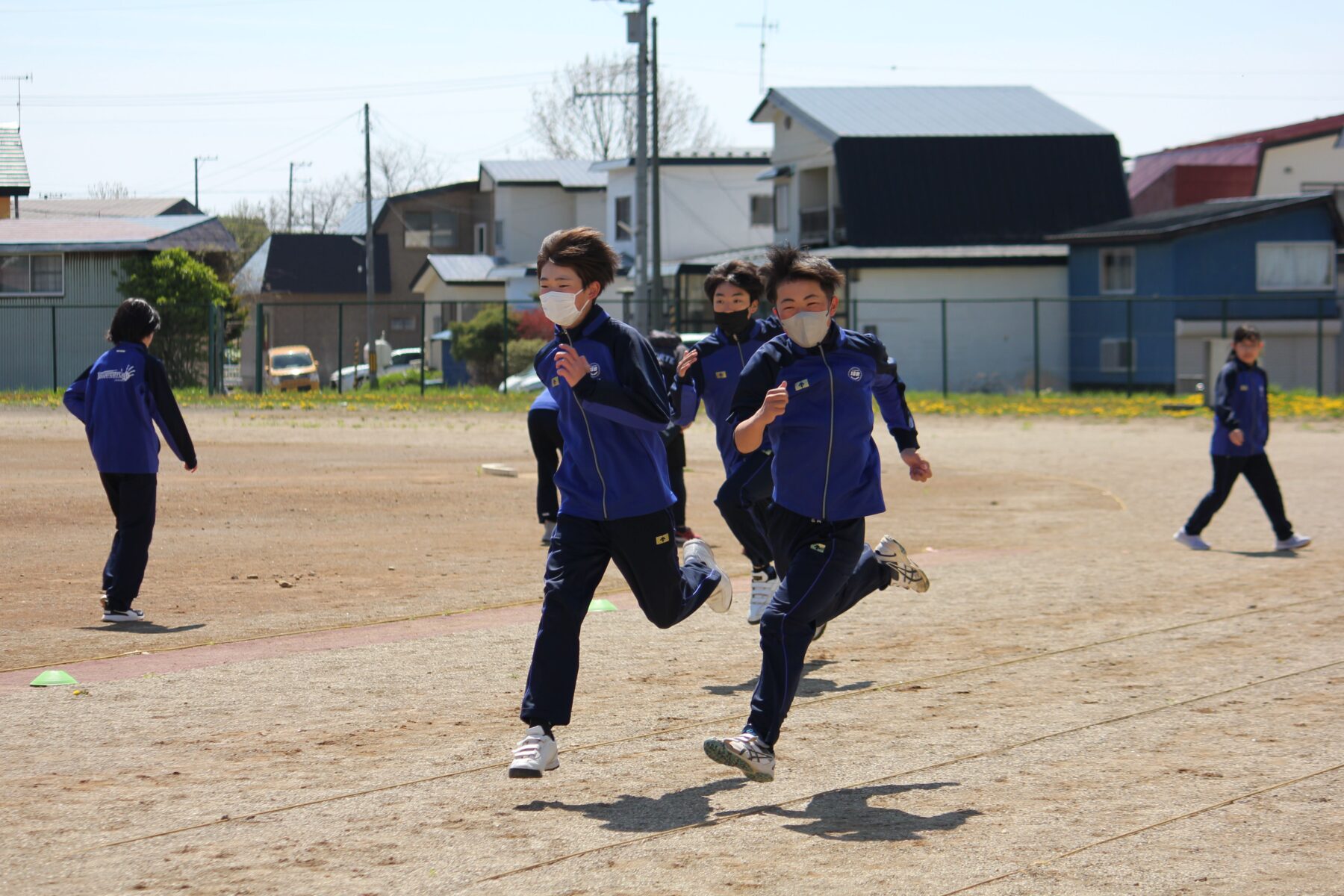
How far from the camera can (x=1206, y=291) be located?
42688mm

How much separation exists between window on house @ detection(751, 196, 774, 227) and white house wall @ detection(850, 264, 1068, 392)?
13.1 metres

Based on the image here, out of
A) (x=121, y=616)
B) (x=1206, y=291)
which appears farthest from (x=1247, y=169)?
(x=121, y=616)

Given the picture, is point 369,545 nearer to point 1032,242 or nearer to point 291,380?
point 291,380

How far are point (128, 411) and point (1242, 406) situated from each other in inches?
330

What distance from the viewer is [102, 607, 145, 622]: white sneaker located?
8.93 m

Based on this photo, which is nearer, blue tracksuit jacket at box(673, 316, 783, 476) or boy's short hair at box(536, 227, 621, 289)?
boy's short hair at box(536, 227, 621, 289)

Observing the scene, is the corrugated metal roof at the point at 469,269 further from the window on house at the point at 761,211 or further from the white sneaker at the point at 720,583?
the white sneaker at the point at 720,583

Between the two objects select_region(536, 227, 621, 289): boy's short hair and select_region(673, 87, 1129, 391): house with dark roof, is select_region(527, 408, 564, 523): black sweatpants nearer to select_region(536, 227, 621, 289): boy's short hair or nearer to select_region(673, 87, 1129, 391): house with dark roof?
select_region(536, 227, 621, 289): boy's short hair

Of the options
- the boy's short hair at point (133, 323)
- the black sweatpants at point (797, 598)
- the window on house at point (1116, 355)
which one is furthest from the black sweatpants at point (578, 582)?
the window on house at point (1116, 355)

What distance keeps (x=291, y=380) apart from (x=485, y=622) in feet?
125

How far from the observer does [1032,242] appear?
157 ft

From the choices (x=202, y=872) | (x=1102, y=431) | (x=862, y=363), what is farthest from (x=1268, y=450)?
(x=202, y=872)

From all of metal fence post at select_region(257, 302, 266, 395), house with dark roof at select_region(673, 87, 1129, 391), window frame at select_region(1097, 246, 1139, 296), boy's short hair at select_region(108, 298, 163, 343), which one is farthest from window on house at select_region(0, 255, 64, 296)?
boy's short hair at select_region(108, 298, 163, 343)

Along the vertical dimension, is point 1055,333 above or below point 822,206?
below
